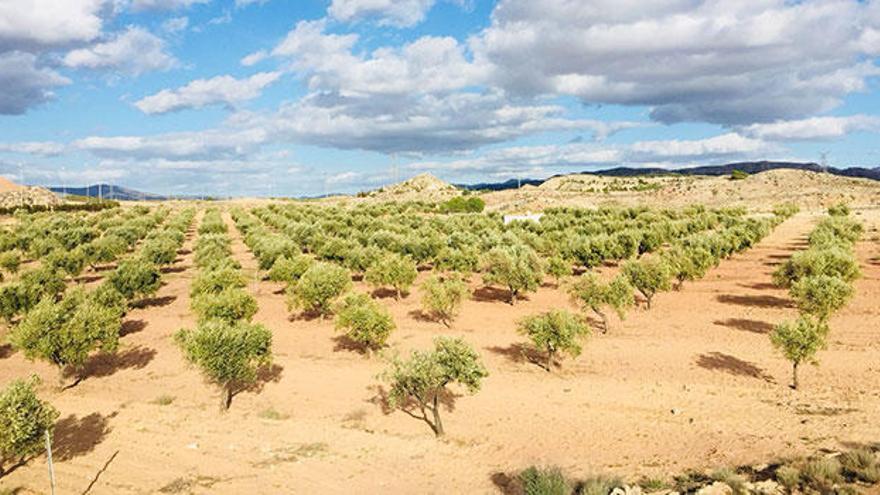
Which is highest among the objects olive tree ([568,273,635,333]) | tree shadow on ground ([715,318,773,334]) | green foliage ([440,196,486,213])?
green foliage ([440,196,486,213])

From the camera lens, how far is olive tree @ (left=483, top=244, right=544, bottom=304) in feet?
147

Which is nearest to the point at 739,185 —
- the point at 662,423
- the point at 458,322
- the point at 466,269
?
the point at 466,269

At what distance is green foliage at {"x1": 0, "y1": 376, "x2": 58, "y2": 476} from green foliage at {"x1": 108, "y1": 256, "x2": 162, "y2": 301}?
25975 millimetres

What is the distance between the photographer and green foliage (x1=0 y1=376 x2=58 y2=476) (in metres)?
17.0

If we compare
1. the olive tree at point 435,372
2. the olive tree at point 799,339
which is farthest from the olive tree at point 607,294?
the olive tree at point 435,372

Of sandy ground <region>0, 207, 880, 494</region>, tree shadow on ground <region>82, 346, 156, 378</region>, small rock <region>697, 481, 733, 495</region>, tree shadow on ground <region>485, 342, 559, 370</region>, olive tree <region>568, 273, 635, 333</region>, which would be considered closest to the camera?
small rock <region>697, 481, 733, 495</region>

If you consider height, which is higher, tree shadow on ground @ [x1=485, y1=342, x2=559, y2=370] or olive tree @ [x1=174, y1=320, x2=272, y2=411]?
olive tree @ [x1=174, y1=320, x2=272, y2=411]

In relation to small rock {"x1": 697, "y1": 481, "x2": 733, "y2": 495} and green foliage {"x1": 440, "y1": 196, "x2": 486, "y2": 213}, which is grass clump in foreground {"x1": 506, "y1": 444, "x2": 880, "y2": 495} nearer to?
small rock {"x1": 697, "y1": 481, "x2": 733, "y2": 495}

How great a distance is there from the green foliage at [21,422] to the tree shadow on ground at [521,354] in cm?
2138

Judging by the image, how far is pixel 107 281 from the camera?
42.8 m

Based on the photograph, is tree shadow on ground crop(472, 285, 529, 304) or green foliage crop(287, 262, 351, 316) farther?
tree shadow on ground crop(472, 285, 529, 304)

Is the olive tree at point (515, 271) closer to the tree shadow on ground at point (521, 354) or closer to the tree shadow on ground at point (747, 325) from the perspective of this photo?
the tree shadow on ground at point (521, 354)

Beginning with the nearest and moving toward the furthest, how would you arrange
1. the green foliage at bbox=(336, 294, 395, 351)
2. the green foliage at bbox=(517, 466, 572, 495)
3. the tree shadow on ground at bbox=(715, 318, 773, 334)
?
the green foliage at bbox=(517, 466, 572, 495)
the green foliage at bbox=(336, 294, 395, 351)
the tree shadow on ground at bbox=(715, 318, 773, 334)

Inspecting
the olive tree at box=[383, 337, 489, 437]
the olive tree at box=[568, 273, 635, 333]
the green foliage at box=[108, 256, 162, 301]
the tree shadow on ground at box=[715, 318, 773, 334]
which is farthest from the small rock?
the green foliage at box=[108, 256, 162, 301]
